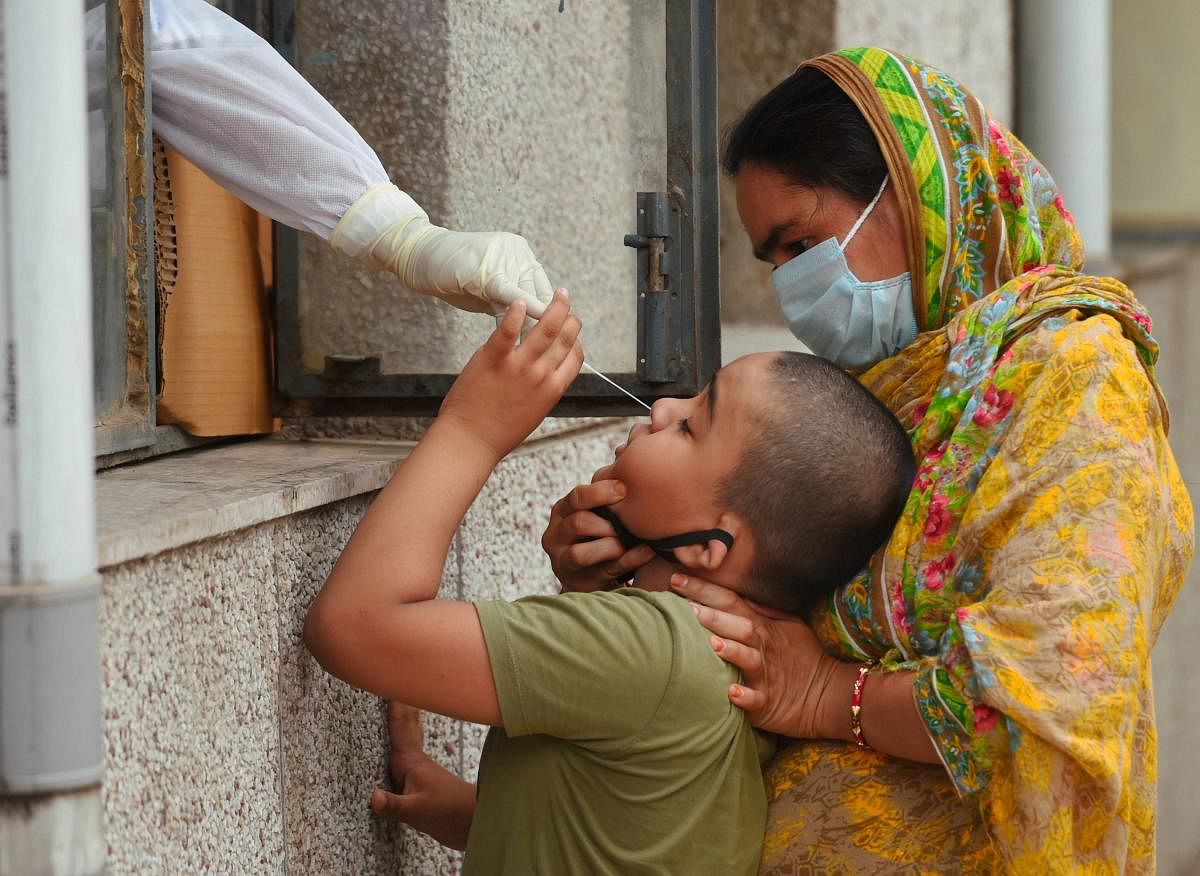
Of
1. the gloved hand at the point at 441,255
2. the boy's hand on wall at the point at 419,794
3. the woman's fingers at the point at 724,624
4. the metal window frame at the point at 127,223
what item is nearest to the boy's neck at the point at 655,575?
the woman's fingers at the point at 724,624

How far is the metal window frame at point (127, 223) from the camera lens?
195cm

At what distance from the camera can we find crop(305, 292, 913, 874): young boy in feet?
5.31

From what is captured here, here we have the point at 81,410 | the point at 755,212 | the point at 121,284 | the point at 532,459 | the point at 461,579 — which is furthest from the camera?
the point at 532,459

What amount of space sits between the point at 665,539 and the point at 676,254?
0.69m

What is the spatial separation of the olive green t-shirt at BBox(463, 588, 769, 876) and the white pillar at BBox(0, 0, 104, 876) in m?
0.53

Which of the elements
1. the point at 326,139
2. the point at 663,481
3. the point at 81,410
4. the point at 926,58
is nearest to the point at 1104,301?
the point at 663,481

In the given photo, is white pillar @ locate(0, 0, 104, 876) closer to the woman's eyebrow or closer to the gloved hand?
the gloved hand

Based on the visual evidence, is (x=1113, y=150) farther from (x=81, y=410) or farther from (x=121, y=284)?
(x=81, y=410)

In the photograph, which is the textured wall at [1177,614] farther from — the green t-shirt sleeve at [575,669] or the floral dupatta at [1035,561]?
the green t-shirt sleeve at [575,669]

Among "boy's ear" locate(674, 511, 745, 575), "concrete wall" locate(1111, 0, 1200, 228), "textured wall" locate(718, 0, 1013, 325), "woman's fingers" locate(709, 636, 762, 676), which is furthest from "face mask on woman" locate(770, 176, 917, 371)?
"concrete wall" locate(1111, 0, 1200, 228)

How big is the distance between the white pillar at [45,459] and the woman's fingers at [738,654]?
768 mm

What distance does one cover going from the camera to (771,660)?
5.86 feet

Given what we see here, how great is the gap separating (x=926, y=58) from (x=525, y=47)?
119 inches

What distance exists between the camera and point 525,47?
8.62 ft
